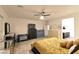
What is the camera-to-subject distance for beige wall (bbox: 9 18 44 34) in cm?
183

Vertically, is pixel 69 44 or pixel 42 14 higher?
pixel 42 14

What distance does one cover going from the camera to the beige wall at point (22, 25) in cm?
183

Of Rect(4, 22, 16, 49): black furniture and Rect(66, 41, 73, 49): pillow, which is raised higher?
Rect(4, 22, 16, 49): black furniture

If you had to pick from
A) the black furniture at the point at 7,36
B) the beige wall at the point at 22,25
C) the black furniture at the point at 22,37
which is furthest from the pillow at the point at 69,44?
the black furniture at the point at 7,36

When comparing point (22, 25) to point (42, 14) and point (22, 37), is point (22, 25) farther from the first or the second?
point (42, 14)

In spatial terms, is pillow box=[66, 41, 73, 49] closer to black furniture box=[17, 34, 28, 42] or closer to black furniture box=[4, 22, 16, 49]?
black furniture box=[17, 34, 28, 42]

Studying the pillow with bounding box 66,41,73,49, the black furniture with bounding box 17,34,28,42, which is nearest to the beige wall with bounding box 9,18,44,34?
the black furniture with bounding box 17,34,28,42

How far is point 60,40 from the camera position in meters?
1.88

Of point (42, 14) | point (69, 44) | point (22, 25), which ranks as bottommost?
point (69, 44)

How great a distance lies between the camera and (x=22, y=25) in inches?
74.5

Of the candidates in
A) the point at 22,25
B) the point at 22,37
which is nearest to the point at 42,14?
the point at 22,25
